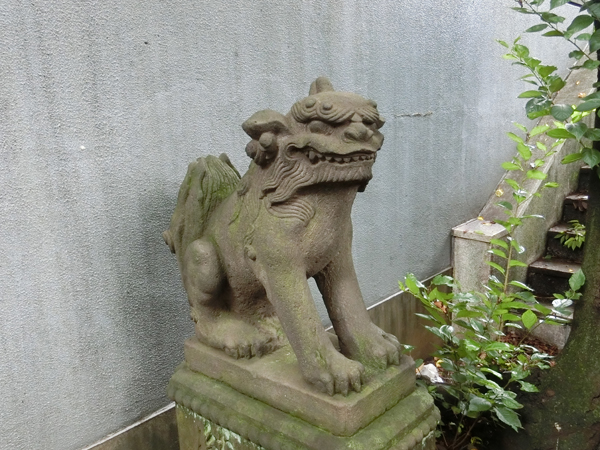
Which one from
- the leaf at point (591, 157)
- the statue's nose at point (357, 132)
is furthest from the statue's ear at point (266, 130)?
the leaf at point (591, 157)

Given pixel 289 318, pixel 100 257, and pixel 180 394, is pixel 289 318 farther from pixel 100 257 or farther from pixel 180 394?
pixel 100 257

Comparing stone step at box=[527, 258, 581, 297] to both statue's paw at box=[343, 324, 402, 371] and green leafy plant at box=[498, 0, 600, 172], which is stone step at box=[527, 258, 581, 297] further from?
statue's paw at box=[343, 324, 402, 371]

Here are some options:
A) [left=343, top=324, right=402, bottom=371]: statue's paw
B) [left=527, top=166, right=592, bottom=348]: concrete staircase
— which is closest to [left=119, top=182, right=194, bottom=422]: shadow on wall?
[left=343, top=324, right=402, bottom=371]: statue's paw

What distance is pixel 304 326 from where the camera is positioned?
1.09 meters

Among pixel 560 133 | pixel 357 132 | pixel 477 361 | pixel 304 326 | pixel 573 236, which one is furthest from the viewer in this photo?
pixel 573 236

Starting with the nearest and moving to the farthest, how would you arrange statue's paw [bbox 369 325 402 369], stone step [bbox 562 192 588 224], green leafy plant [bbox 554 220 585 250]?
1. statue's paw [bbox 369 325 402 369]
2. green leafy plant [bbox 554 220 585 250]
3. stone step [bbox 562 192 588 224]

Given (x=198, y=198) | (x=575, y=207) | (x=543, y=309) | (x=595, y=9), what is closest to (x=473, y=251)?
(x=575, y=207)

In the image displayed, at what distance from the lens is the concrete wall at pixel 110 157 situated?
1277mm

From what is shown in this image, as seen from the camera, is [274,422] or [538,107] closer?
[274,422]

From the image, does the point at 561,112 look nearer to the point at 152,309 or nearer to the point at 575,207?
the point at 152,309

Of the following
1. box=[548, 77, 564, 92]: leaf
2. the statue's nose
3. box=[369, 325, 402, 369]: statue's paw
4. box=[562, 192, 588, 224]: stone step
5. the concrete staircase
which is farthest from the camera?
box=[562, 192, 588, 224]: stone step

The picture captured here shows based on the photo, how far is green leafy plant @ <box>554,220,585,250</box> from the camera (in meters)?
2.91

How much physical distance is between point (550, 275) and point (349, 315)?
7.08 ft

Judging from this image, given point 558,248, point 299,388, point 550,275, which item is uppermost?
point 299,388
